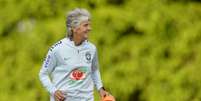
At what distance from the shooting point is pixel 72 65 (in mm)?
6316

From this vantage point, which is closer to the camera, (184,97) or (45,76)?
(45,76)

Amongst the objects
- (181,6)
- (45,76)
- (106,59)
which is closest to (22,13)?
(106,59)

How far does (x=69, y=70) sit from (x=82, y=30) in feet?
1.06

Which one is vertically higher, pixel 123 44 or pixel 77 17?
pixel 77 17

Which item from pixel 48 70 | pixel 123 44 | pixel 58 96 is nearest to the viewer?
pixel 58 96

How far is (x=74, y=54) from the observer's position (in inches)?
250

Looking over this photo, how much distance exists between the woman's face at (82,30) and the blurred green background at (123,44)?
16.4 ft

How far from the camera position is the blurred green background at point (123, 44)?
11273 mm

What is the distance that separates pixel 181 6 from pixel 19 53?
2.48 meters

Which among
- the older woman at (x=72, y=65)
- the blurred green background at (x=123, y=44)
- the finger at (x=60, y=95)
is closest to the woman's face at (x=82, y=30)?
the older woman at (x=72, y=65)

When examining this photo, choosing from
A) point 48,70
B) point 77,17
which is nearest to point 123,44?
point 48,70

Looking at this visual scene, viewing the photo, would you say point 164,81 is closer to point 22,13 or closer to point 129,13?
point 129,13

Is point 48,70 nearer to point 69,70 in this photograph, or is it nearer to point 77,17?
point 69,70

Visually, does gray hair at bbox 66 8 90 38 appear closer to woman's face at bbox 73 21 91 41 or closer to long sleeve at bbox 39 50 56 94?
woman's face at bbox 73 21 91 41
